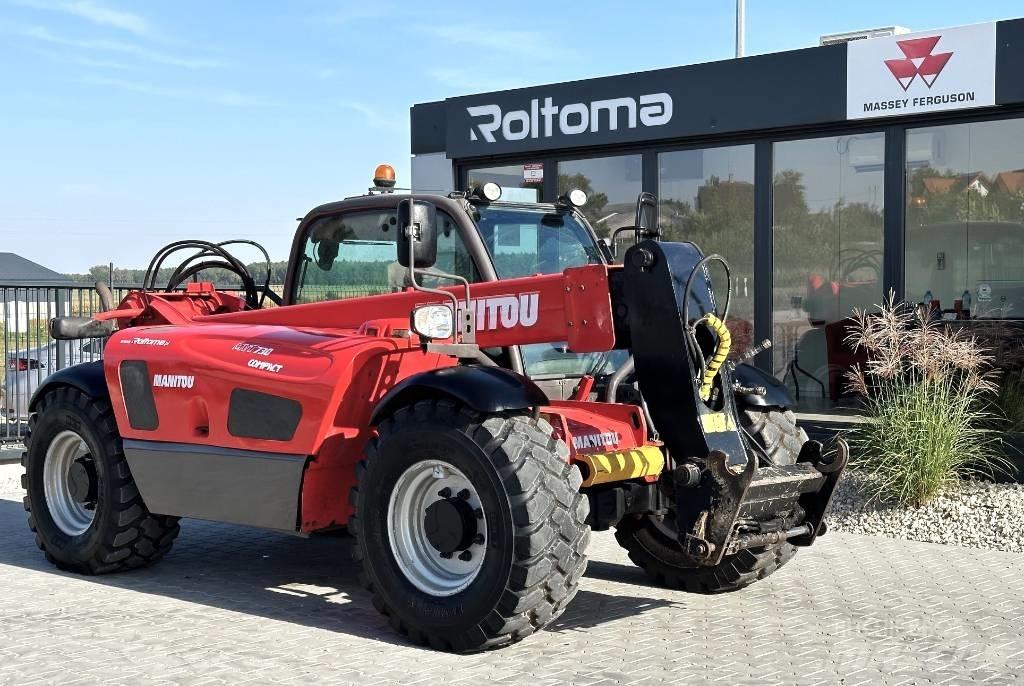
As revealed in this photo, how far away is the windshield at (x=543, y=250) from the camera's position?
6527mm

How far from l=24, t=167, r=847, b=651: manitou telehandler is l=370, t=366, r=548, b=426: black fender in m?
0.01

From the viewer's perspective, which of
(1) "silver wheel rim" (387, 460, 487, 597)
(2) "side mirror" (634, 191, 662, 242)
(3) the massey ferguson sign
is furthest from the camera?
(3) the massey ferguson sign

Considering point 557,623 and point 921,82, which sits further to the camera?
point 921,82

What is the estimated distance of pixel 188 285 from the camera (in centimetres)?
809

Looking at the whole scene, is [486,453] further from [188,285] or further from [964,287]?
[964,287]

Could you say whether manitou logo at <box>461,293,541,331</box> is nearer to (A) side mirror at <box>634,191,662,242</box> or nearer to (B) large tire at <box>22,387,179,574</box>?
(A) side mirror at <box>634,191,662,242</box>

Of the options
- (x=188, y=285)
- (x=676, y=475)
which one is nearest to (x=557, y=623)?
(x=676, y=475)

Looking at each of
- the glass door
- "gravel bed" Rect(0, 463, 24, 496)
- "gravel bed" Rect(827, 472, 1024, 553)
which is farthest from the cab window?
the glass door

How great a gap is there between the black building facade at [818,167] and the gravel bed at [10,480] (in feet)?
20.4

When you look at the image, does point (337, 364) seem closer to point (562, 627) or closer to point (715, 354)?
point (562, 627)

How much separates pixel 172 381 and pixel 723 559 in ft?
10.4

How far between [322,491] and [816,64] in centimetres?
764

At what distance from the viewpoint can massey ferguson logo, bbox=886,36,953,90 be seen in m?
11.0

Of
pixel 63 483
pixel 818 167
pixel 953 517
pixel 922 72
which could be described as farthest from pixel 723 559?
pixel 818 167
